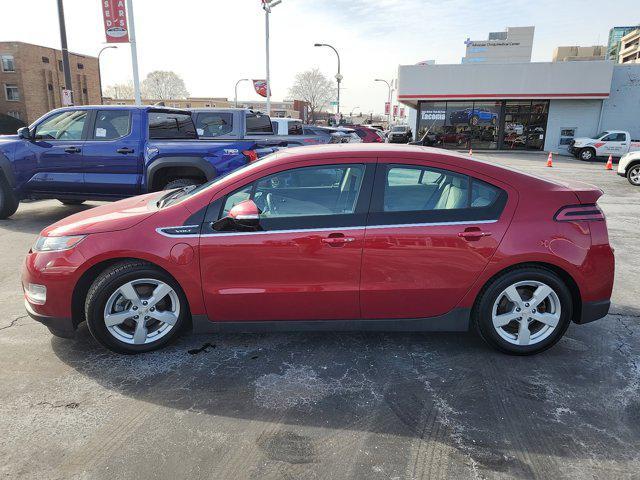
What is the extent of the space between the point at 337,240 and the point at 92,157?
6.01m

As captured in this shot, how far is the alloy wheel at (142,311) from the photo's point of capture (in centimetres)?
337

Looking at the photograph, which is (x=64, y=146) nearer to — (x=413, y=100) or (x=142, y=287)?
(x=142, y=287)

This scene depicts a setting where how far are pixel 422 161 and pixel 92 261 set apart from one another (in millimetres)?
2526

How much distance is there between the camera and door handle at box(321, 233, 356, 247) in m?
3.25

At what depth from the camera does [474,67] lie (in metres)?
29.8

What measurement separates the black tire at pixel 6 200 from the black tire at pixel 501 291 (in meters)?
7.90

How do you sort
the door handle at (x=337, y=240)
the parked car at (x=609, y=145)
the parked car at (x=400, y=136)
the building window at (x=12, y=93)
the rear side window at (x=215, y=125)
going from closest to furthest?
the door handle at (x=337, y=240), the rear side window at (x=215, y=125), the parked car at (x=609, y=145), the parked car at (x=400, y=136), the building window at (x=12, y=93)

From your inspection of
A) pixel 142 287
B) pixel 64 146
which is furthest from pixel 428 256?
pixel 64 146

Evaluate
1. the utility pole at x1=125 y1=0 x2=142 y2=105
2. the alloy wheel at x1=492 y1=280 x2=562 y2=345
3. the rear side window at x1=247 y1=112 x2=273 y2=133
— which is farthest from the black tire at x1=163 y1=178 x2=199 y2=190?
the utility pole at x1=125 y1=0 x2=142 y2=105

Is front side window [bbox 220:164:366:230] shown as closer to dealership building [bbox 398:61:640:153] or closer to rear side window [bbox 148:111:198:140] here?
rear side window [bbox 148:111:198:140]

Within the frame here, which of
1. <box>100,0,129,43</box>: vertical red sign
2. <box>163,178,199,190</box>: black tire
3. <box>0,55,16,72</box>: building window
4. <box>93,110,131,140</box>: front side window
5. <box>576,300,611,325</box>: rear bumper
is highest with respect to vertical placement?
<box>0,55,16,72</box>: building window

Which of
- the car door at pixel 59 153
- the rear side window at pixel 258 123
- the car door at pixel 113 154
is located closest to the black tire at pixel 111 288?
the car door at pixel 113 154

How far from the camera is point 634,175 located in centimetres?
1414

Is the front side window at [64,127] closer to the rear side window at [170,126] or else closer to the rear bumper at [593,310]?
the rear side window at [170,126]
